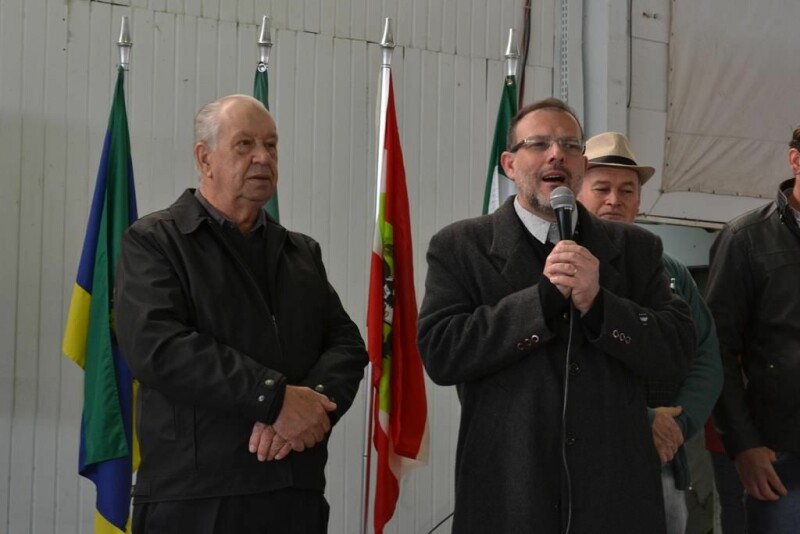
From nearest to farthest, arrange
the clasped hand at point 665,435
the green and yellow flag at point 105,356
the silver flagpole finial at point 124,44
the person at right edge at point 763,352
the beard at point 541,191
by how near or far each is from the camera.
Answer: the beard at point 541,191, the clasped hand at point 665,435, the person at right edge at point 763,352, the green and yellow flag at point 105,356, the silver flagpole finial at point 124,44

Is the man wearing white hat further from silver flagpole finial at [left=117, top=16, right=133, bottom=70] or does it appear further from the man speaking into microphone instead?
silver flagpole finial at [left=117, top=16, right=133, bottom=70]

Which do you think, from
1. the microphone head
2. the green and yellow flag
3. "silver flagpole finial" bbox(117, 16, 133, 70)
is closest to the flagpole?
the green and yellow flag

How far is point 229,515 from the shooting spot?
216cm

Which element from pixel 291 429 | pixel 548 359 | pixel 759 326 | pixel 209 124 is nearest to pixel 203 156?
pixel 209 124

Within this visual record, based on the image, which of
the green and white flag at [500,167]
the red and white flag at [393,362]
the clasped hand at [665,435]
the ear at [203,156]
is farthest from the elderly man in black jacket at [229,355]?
the green and white flag at [500,167]

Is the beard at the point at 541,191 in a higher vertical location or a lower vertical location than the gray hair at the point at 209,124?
lower

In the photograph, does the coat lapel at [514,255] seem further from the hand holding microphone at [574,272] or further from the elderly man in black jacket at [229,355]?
the elderly man in black jacket at [229,355]

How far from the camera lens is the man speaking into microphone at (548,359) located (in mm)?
2025

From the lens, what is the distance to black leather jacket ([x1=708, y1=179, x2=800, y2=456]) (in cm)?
275

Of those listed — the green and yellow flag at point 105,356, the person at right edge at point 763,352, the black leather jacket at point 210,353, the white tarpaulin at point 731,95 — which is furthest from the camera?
the white tarpaulin at point 731,95

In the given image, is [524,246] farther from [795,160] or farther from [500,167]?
[500,167]

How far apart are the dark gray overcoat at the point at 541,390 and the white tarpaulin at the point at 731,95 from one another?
10.2 feet

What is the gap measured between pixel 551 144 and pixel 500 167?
174 centimetres

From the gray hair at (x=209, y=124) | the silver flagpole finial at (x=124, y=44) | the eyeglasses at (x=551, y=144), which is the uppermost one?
the silver flagpole finial at (x=124, y=44)
